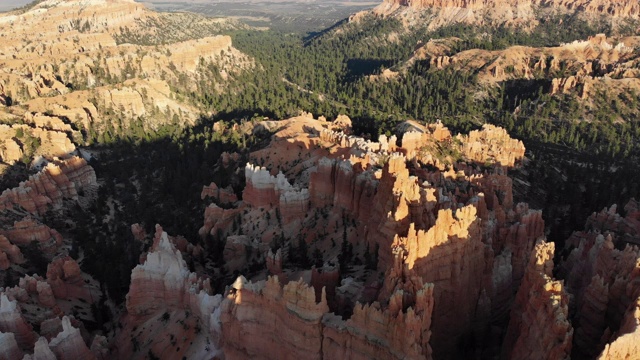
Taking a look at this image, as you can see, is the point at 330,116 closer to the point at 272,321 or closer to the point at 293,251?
the point at 293,251

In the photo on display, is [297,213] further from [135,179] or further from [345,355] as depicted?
[135,179]

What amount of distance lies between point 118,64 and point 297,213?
→ 10392 cm

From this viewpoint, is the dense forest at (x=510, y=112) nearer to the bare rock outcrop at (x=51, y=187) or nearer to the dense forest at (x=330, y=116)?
the dense forest at (x=330, y=116)

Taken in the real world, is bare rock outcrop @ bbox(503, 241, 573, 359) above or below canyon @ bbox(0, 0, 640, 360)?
above

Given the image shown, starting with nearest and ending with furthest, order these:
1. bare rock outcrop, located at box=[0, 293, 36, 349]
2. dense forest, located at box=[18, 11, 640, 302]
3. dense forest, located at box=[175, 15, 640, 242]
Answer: bare rock outcrop, located at box=[0, 293, 36, 349]
dense forest, located at box=[18, 11, 640, 302]
dense forest, located at box=[175, 15, 640, 242]

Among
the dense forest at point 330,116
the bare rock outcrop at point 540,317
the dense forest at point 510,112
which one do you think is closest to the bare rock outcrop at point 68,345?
the dense forest at point 330,116

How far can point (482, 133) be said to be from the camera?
83.1 meters

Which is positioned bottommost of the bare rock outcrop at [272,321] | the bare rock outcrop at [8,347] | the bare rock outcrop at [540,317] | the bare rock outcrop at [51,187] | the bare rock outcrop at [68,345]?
the bare rock outcrop at [51,187]

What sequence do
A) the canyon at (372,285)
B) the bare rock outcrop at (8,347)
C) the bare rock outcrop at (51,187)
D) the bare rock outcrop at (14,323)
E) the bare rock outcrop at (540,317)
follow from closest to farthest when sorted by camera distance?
the bare rock outcrop at (540,317), the canyon at (372,285), the bare rock outcrop at (8,347), the bare rock outcrop at (14,323), the bare rock outcrop at (51,187)

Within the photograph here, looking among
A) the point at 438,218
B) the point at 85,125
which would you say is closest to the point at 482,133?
the point at 438,218

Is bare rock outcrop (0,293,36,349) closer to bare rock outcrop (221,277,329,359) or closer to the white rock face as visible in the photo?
the white rock face

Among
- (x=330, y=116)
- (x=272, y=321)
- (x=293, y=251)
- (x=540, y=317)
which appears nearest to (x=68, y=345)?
(x=272, y=321)

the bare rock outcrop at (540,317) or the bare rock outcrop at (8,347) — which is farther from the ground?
the bare rock outcrop at (540,317)

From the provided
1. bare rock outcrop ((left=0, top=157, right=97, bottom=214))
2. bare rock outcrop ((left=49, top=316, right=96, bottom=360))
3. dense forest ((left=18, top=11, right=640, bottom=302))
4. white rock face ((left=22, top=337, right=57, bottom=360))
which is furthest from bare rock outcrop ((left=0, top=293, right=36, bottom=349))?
bare rock outcrop ((left=0, top=157, right=97, bottom=214))
